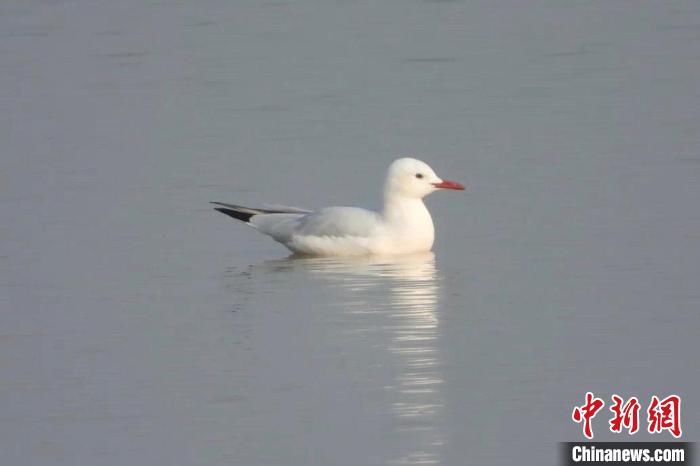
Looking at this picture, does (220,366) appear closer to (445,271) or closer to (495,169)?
(445,271)

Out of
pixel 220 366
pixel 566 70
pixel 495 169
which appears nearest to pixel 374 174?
pixel 495 169

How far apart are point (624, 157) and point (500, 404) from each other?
587cm

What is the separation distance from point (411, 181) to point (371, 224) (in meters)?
0.47

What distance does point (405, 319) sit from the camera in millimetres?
10672

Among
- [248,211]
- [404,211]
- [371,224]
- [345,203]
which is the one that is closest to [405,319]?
[371,224]

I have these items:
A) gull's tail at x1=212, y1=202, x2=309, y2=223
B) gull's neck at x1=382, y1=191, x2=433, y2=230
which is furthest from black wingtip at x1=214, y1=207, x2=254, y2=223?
gull's neck at x1=382, y1=191, x2=433, y2=230

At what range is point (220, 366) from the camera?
9797mm

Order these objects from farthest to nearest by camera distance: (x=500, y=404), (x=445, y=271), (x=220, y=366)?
(x=445, y=271)
(x=220, y=366)
(x=500, y=404)

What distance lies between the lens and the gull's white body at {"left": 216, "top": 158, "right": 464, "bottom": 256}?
12.7 m

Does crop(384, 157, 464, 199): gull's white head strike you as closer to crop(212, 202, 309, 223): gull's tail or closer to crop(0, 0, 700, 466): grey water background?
crop(0, 0, 700, 466): grey water background

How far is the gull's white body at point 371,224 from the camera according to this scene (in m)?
12.7

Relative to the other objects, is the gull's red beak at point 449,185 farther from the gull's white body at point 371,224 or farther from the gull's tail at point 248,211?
the gull's tail at point 248,211

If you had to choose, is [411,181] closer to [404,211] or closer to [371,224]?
[404,211]

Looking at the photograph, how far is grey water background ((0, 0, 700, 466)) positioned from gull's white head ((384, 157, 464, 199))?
1.21 feet
